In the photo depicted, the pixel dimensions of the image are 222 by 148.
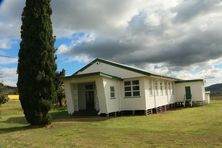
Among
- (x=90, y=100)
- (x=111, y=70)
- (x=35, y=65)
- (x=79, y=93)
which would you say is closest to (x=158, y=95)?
(x=111, y=70)

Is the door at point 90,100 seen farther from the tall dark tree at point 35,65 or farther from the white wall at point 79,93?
the tall dark tree at point 35,65

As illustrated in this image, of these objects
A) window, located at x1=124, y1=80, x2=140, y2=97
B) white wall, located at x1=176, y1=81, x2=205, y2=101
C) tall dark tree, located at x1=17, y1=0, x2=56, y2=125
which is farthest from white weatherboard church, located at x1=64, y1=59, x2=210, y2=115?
white wall, located at x1=176, y1=81, x2=205, y2=101

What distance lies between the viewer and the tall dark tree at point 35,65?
17312 mm

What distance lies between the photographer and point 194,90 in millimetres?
40094

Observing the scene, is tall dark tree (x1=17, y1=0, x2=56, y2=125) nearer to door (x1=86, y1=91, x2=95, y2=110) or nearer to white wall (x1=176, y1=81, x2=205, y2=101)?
door (x1=86, y1=91, x2=95, y2=110)

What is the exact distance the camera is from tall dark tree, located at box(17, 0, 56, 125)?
56.8ft

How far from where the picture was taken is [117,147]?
1101cm

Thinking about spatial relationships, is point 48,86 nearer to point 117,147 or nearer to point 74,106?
point 117,147

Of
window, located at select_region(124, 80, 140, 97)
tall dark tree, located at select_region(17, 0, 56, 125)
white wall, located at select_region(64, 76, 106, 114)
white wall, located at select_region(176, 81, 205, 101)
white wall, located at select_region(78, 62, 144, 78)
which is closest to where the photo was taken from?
tall dark tree, located at select_region(17, 0, 56, 125)

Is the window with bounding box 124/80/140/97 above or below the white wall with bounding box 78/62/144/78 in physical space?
below


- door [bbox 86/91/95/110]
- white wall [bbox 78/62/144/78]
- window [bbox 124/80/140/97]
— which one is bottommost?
door [bbox 86/91/95/110]

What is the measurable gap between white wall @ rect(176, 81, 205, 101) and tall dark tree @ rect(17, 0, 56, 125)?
83.0 ft

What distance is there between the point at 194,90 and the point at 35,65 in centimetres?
2695

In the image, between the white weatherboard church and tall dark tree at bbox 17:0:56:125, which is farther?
the white weatherboard church
